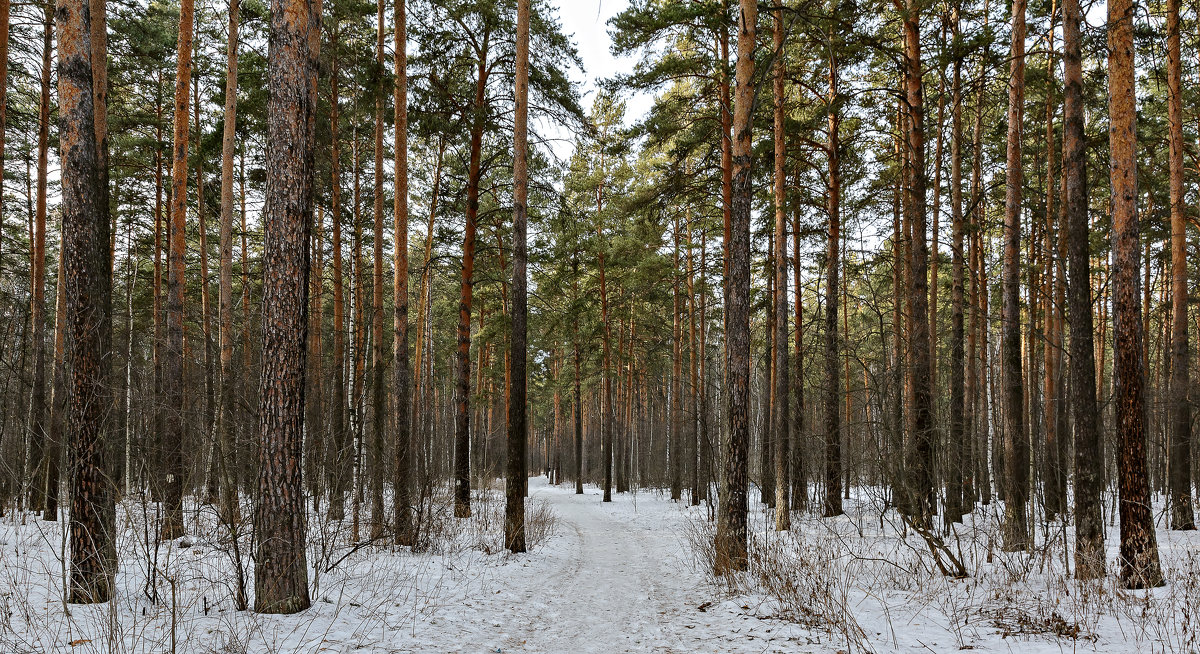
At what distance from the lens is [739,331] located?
7.71m

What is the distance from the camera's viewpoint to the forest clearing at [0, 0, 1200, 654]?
5180 mm

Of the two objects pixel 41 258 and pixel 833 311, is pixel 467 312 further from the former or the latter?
pixel 41 258

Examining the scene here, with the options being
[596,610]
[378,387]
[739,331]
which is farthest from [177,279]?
[739,331]

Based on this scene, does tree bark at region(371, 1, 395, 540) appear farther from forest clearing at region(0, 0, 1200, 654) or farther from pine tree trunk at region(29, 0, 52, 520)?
pine tree trunk at region(29, 0, 52, 520)

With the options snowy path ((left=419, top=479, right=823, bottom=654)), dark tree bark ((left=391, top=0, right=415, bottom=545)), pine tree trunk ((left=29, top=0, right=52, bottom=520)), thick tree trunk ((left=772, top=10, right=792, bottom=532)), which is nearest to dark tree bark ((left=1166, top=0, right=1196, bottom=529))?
thick tree trunk ((left=772, top=10, right=792, bottom=532))

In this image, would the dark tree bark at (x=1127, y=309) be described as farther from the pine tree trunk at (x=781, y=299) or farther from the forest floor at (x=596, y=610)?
the pine tree trunk at (x=781, y=299)

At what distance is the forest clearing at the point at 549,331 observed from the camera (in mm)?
5180

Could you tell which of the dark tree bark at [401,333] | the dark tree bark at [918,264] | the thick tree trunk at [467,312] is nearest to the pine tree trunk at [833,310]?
the dark tree bark at [918,264]

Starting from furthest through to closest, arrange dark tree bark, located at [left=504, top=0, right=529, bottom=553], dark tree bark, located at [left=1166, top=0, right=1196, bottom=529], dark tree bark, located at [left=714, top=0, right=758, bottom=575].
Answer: dark tree bark, located at [left=1166, top=0, right=1196, bottom=529] → dark tree bark, located at [left=504, top=0, right=529, bottom=553] → dark tree bark, located at [left=714, top=0, right=758, bottom=575]

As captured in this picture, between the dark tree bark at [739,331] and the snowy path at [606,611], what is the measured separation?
77cm

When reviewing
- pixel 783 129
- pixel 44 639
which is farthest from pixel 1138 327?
pixel 44 639

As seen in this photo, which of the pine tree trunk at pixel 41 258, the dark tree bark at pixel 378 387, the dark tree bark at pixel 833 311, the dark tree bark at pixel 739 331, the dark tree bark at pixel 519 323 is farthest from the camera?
the dark tree bark at pixel 833 311

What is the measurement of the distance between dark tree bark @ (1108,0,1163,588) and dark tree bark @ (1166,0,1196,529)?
18.3 ft

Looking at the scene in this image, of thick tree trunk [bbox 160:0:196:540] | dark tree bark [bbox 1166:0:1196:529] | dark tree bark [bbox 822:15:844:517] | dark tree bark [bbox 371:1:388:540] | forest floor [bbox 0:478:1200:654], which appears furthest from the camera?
dark tree bark [bbox 822:15:844:517]
